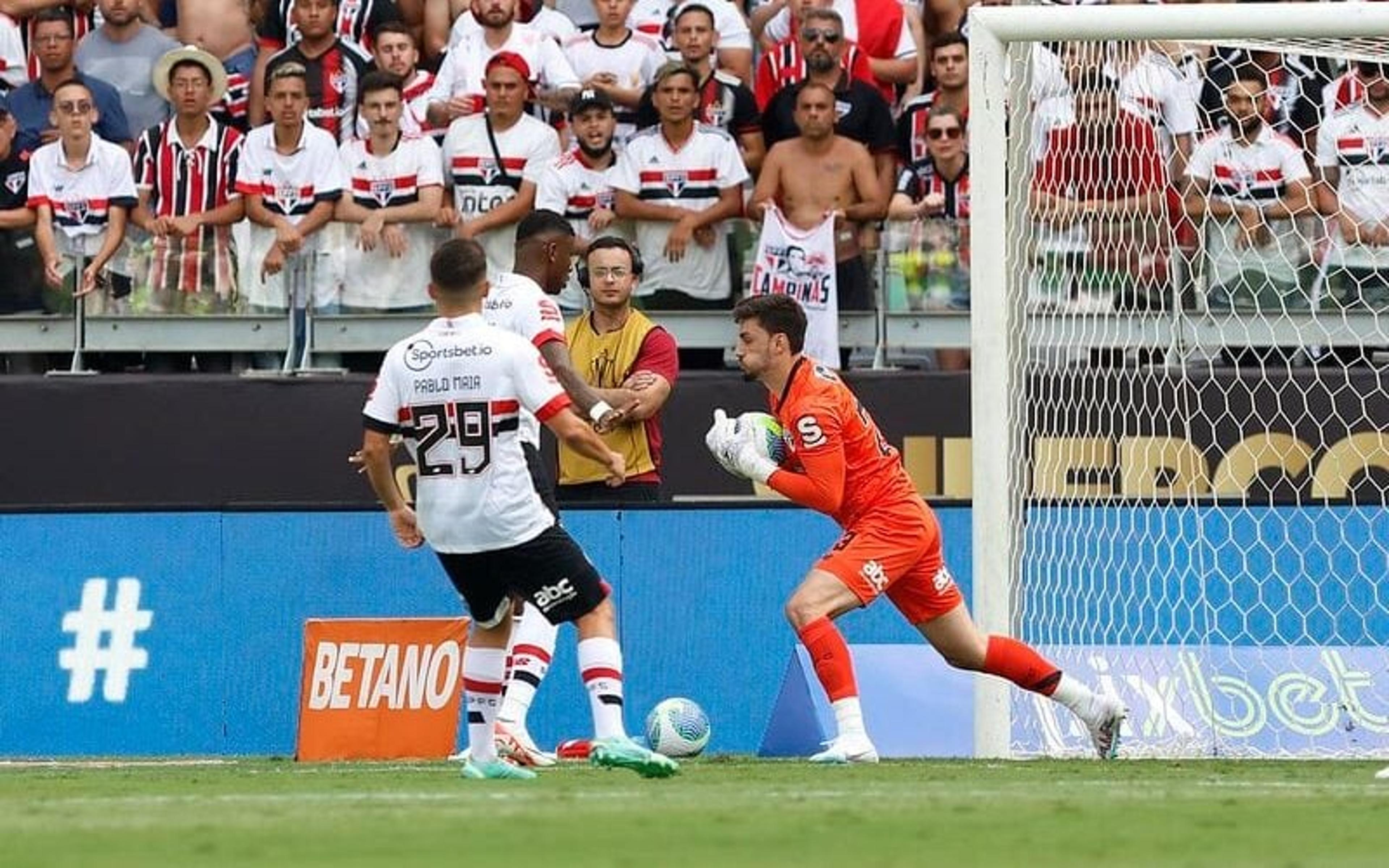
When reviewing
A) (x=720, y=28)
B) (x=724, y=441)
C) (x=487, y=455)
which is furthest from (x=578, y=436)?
(x=720, y=28)

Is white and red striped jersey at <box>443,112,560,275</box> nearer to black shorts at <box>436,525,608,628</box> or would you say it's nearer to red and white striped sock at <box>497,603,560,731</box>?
red and white striped sock at <box>497,603,560,731</box>

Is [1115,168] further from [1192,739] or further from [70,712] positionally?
[70,712]

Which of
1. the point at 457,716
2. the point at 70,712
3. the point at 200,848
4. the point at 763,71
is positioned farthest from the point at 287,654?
the point at 200,848

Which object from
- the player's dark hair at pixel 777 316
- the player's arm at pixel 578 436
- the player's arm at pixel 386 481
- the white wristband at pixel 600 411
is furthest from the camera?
the player's dark hair at pixel 777 316

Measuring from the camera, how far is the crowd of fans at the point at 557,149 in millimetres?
13672

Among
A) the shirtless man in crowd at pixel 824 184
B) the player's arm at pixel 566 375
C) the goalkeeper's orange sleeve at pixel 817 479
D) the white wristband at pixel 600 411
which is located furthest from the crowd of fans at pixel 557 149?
the white wristband at pixel 600 411

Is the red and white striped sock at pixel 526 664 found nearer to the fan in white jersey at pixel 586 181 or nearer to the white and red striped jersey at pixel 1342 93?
the fan in white jersey at pixel 586 181

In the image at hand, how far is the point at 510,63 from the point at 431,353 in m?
5.94

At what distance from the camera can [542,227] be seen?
1164cm

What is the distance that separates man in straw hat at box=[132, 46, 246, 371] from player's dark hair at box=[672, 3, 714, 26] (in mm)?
2645

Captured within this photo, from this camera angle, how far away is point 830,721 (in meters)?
12.4

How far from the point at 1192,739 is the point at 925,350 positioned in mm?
3140

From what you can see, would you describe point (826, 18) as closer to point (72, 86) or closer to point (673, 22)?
point (673, 22)

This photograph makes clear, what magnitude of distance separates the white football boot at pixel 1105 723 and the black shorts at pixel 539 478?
2.59 m
